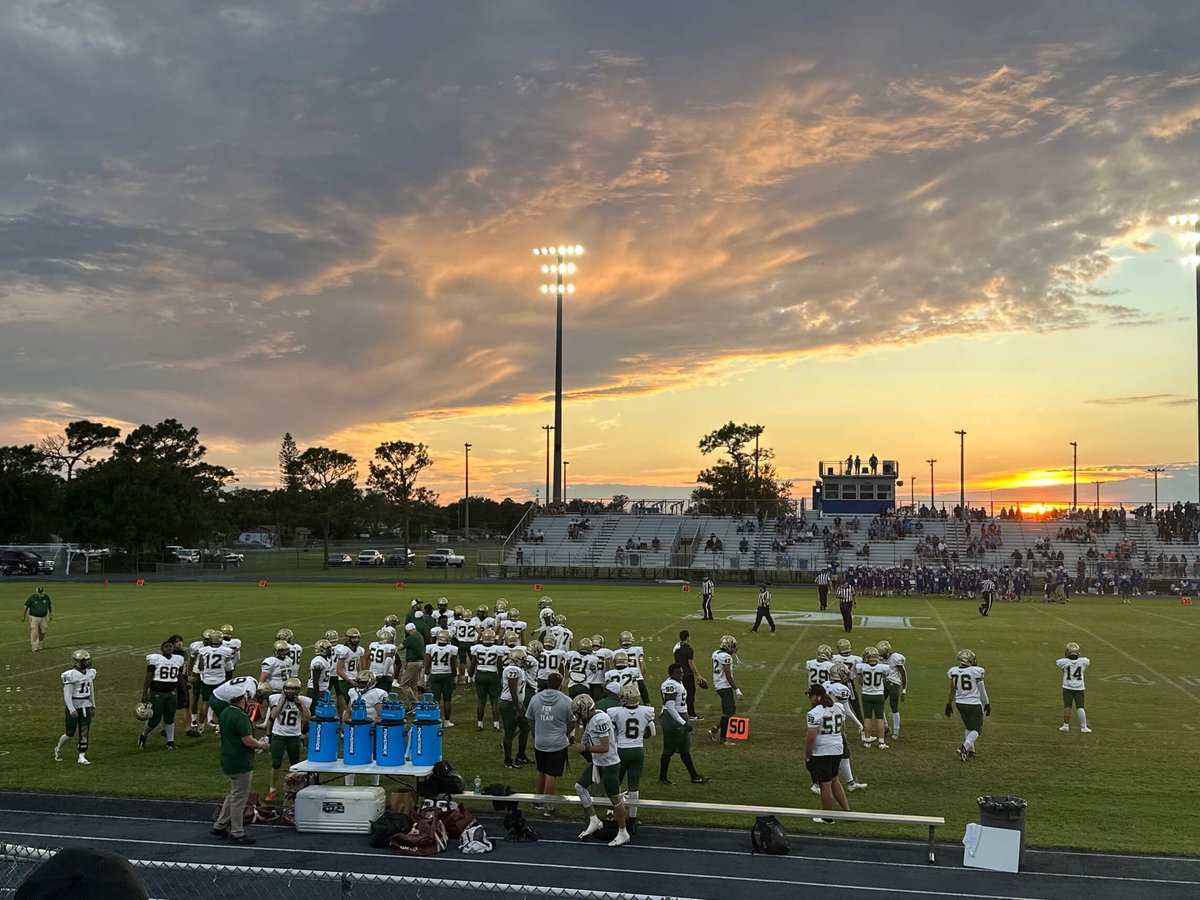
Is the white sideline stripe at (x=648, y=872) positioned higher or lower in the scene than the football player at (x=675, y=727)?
lower

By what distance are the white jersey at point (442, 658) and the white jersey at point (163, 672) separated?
13.5 ft

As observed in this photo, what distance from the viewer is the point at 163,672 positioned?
1551 centimetres

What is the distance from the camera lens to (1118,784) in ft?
44.4

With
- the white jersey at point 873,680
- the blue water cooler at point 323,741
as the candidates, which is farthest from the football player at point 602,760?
the white jersey at point 873,680

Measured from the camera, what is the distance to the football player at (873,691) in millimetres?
15203

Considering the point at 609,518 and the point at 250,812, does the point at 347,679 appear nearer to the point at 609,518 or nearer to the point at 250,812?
the point at 250,812

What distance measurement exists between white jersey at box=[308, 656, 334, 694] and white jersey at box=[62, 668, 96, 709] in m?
3.23

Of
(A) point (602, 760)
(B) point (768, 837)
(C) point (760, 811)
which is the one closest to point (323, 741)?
(A) point (602, 760)

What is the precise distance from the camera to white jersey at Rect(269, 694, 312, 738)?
12.7m

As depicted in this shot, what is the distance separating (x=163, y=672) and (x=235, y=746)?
5.28m

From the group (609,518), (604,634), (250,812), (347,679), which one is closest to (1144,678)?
(604,634)

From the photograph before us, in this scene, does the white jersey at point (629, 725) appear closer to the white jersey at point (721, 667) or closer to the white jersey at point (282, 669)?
the white jersey at point (721, 667)

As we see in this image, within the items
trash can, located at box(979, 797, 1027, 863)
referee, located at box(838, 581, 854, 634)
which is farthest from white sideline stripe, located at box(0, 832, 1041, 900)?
referee, located at box(838, 581, 854, 634)

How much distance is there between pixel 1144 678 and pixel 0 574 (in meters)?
65.3
